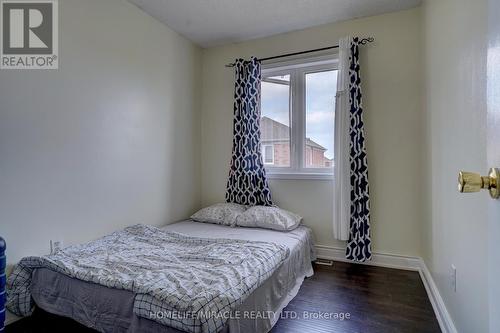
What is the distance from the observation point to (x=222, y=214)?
3.07 metres

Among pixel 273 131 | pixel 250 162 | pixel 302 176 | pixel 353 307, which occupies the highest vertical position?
pixel 273 131

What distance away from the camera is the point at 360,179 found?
279cm

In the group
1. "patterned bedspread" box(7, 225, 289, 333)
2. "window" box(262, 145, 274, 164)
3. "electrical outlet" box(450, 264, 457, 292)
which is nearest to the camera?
"patterned bedspread" box(7, 225, 289, 333)

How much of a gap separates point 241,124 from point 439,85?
1.98m

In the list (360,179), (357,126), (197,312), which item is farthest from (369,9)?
(197,312)

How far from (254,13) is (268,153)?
152cm

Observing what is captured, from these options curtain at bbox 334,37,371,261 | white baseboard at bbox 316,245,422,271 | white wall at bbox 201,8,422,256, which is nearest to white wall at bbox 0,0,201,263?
white wall at bbox 201,8,422,256

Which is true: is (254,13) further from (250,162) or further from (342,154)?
(342,154)

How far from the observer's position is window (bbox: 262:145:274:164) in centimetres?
338

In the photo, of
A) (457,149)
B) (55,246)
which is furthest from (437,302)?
(55,246)

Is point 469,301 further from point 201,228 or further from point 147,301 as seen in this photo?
point 201,228

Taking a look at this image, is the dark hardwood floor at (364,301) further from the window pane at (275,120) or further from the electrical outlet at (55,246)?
the electrical outlet at (55,246)

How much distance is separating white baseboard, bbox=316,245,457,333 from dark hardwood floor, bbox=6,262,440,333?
0.06 meters

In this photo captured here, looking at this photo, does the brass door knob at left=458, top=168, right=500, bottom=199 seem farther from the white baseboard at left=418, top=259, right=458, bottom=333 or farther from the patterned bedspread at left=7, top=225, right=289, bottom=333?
the white baseboard at left=418, top=259, right=458, bottom=333
